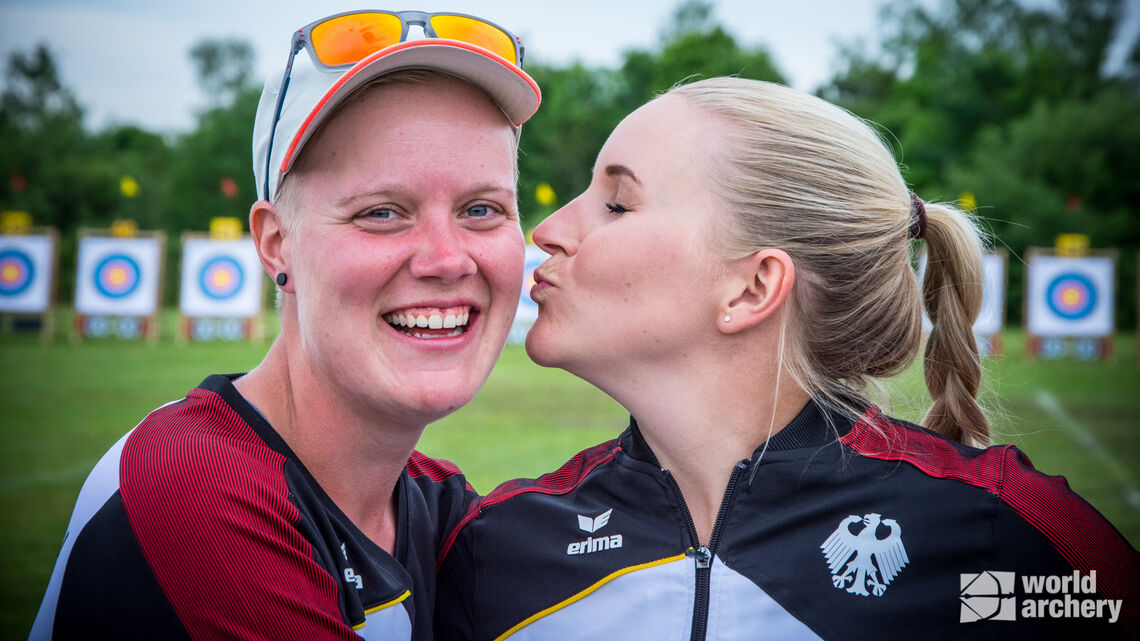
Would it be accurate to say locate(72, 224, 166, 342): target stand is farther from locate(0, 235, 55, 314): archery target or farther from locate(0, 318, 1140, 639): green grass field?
locate(0, 318, 1140, 639): green grass field

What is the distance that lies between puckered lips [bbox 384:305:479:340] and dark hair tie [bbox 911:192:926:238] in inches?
39.8

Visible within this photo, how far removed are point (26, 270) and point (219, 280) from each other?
3.36 m

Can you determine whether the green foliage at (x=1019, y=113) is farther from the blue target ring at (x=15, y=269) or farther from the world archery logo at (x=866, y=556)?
the world archery logo at (x=866, y=556)

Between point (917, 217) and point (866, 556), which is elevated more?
point (917, 217)

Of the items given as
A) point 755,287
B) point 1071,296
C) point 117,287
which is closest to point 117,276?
point 117,287

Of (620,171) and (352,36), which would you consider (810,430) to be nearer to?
(620,171)

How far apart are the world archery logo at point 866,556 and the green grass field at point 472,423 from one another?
0.57 meters

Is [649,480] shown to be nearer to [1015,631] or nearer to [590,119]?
[1015,631]

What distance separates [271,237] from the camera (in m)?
1.81

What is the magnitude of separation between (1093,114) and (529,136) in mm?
17403

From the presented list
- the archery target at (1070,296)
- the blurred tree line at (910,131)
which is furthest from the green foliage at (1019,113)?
the archery target at (1070,296)

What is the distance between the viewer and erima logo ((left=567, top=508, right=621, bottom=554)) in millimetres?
1914

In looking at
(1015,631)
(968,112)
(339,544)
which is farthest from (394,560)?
(968,112)

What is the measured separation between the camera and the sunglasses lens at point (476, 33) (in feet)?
5.55
